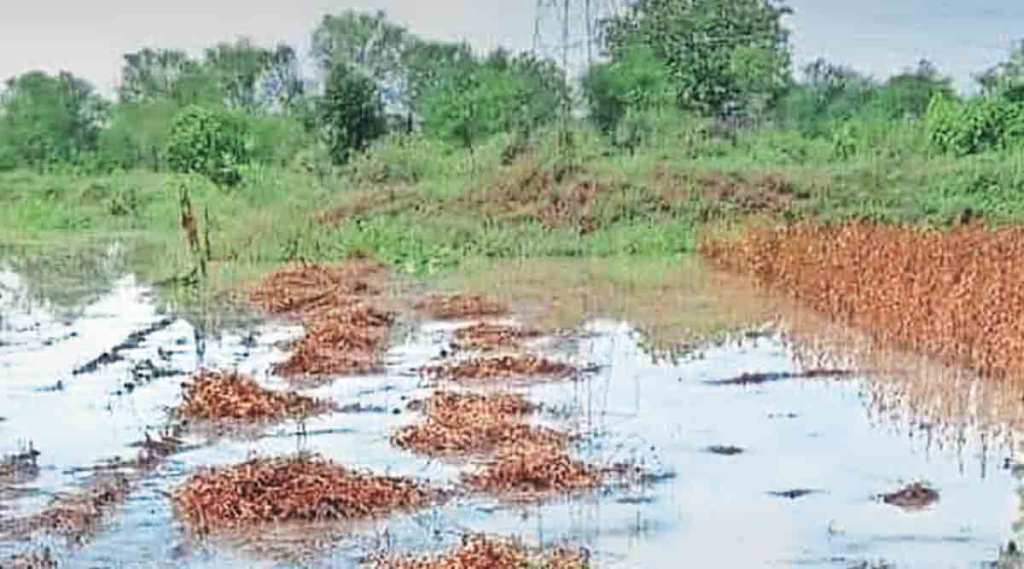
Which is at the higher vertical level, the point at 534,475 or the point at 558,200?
the point at 558,200

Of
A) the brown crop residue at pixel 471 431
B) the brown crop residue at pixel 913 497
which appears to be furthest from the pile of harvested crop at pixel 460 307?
the brown crop residue at pixel 913 497

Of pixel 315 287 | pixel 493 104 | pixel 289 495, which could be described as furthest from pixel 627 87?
pixel 289 495

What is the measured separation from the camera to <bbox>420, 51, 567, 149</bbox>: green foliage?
1528 inches

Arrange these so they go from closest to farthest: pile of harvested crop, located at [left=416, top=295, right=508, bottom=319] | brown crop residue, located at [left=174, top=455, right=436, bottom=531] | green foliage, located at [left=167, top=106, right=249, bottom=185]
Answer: brown crop residue, located at [left=174, top=455, right=436, bottom=531] → pile of harvested crop, located at [left=416, top=295, right=508, bottom=319] → green foliage, located at [left=167, top=106, right=249, bottom=185]

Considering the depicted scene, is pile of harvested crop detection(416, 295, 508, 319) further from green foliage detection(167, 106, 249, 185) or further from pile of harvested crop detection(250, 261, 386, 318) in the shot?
green foliage detection(167, 106, 249, 185)

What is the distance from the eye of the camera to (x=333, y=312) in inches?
652

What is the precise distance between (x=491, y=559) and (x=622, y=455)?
2924 mm

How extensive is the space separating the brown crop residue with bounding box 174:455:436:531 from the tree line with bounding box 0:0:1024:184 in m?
22.0

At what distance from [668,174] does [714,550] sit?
19659 mm

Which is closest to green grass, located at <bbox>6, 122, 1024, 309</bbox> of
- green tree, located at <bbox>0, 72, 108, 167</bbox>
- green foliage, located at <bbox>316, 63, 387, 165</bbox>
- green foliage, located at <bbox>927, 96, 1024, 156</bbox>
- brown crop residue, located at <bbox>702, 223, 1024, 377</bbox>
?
green foliage, located at <bbox>927, 96, 1024, 156</bbox>

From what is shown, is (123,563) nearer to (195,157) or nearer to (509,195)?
(509,195)

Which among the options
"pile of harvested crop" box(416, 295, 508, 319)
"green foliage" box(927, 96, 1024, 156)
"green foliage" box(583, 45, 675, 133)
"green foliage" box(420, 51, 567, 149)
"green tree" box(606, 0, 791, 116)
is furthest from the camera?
"green tree" box(606, 0, 791, 116)

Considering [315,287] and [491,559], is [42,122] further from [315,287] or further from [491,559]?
[491,559]

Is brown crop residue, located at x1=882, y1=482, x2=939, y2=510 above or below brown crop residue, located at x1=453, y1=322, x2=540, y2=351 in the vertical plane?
below
